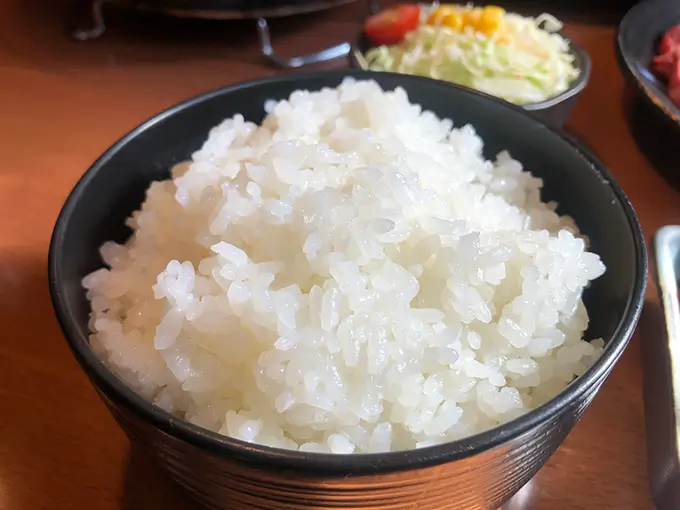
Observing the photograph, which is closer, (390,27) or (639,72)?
(639,72)

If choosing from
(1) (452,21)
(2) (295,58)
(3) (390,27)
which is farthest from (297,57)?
(1) (452,21)

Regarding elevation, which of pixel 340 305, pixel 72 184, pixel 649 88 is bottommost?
pixel 72 184

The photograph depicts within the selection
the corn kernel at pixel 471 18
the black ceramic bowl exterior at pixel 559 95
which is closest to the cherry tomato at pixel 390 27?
the black ceramic bowl exterior at pixel 559 95

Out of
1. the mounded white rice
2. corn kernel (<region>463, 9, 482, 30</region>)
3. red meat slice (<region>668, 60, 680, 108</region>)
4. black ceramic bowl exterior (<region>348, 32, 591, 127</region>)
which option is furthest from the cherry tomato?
the mounded white rice

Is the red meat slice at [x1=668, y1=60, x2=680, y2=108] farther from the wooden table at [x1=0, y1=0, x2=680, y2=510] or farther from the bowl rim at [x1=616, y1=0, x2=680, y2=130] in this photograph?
the wooden table at [x1=0, y1=0, x2=680, y2=510]

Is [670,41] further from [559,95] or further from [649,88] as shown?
[559,95]

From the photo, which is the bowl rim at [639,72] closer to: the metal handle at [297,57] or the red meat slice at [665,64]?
the red meat slice at [665,64]
